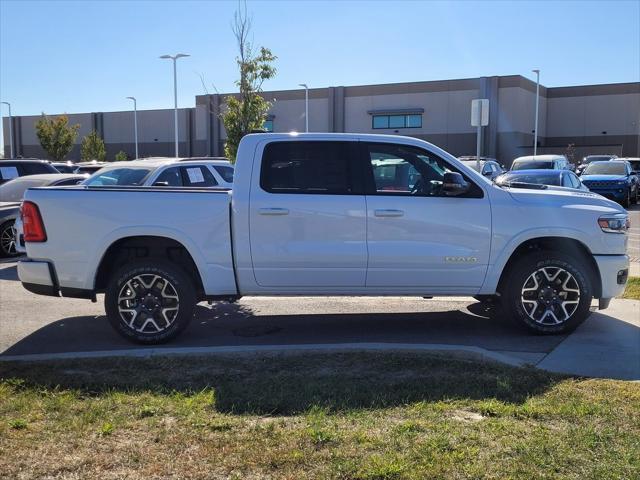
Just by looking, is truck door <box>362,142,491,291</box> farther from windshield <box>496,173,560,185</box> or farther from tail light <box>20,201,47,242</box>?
windshield <box>496,173,560,185</box>

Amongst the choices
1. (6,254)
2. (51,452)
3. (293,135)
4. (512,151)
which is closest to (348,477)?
(51,452)

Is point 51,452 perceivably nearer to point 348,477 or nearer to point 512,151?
point 348,477

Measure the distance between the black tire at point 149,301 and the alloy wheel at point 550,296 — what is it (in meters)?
3.37

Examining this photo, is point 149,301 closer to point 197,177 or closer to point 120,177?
point 197,177

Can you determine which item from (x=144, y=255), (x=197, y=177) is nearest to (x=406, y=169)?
(x=144, y=255)

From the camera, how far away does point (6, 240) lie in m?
12.4

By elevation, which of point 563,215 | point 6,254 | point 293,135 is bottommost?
point 6,254

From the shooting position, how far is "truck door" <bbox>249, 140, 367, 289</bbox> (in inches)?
243

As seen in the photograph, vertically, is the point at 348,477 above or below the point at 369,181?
below

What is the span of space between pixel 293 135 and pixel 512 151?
4558 cm

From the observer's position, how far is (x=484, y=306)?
807cm

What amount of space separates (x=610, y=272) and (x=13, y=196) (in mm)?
12358

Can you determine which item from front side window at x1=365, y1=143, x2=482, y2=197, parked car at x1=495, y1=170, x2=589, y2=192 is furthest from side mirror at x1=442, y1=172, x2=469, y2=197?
parked car at x1=495, y1=170, x2=589, y2=192

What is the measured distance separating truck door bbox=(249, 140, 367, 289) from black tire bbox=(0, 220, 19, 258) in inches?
317
